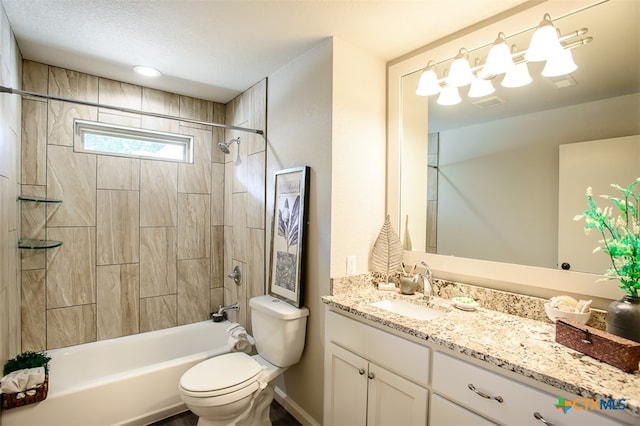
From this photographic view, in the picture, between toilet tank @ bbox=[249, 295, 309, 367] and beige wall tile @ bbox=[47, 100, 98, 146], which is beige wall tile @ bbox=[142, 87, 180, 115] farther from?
toilet tank @ bbox=[249, 295, 309, 367]

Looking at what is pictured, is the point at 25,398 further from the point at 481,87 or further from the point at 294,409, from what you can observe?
the point at 481,87

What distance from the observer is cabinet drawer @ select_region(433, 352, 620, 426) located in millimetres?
974

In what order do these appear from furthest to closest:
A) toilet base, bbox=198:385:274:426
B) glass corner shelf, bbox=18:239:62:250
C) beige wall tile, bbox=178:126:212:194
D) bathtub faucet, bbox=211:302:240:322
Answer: beige wall tile, bbox=178:126:212:194
bathtub faucet, bbox=211:302:240:322
glass corner shelf, bbox=18:239:62:250
toilet base, bbox=198:385:274:426

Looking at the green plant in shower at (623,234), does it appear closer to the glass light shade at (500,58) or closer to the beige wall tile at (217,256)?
the glass light shade at (500,58)

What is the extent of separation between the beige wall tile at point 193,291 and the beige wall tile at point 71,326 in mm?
674

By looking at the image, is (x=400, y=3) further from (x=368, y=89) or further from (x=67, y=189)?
(x=67, y=189)

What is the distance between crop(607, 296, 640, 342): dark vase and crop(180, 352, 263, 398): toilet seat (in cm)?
171

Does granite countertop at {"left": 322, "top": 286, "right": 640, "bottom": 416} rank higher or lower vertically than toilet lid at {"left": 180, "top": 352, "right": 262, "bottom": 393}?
higher

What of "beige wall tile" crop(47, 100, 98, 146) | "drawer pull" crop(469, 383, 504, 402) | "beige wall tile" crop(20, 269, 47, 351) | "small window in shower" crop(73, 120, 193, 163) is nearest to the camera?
"drawer pull" crop(469, 383, 504, 402)

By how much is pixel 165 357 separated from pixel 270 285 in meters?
1.25

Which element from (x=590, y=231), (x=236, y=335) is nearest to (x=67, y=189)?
(x=236, y=335)

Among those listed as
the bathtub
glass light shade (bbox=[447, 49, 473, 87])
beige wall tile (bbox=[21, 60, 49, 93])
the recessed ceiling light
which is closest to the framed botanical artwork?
the bathtub

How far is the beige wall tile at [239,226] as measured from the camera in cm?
284

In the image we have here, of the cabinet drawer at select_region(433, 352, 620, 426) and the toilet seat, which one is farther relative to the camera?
the toilet seat
